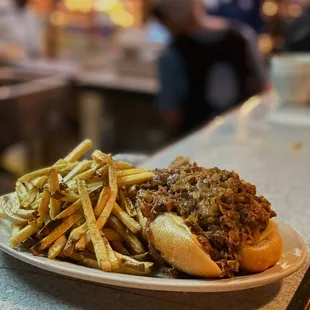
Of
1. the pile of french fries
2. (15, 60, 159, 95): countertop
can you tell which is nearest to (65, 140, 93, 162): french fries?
the pile of french fries

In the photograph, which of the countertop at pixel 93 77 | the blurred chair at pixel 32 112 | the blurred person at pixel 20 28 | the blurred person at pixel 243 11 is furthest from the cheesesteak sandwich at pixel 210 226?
the blurred person at pixel 243 11

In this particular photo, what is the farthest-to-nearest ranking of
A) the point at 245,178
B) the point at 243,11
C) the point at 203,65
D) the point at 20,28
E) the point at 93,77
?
1. the point at 243,11
2. the point at 20,28
3. the point at 93,77
4. the point at 203,65
5. the point at 245,178

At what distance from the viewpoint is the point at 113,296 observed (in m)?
0.90

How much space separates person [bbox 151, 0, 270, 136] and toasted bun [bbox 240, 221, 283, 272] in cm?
A: 253

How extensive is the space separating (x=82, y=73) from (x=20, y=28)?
85 cm

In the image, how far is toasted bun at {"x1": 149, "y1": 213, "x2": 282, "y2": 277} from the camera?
83cm

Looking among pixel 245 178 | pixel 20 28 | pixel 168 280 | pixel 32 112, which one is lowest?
pixel 32 112

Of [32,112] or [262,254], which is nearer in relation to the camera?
[262,254]

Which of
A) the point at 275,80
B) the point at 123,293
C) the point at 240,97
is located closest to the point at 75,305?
the point at 123,293

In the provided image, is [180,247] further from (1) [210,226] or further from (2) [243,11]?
(2) [243,11]

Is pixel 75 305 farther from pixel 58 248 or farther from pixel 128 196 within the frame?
pixel 128 196

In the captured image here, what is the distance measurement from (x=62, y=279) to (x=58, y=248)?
0.29 ft

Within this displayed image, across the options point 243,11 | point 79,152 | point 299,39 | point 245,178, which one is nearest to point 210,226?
point 79,152

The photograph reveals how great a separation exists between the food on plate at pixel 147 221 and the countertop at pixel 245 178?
0.06 metres
